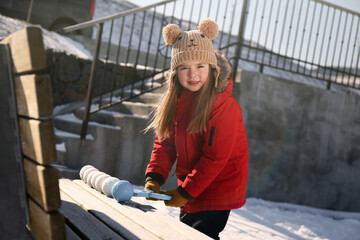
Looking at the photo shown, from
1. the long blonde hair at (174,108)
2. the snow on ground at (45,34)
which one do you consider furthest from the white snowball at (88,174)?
the snow on ground at (45,34)

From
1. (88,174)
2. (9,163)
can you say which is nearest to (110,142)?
(88,174)

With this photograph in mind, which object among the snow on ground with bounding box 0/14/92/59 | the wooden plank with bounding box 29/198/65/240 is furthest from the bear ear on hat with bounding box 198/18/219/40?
the snow on ground with bounding box 0/14/92/59

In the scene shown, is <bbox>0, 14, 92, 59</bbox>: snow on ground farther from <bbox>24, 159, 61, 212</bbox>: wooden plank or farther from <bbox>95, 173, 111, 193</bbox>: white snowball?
<bbox>24, 159, 61, 212</bbox>: wooden plank

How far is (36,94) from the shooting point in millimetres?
681

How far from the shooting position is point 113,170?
3.99 m

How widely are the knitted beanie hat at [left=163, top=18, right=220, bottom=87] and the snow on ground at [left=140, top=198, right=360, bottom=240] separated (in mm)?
1611

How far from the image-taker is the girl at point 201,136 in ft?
5.02

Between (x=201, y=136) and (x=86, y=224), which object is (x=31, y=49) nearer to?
(x=86, y=224)

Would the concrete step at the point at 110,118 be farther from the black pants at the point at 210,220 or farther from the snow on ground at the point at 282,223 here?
the black pants at the point at 210,220

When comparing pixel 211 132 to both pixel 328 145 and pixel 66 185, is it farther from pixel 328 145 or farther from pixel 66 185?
pixel 328 145

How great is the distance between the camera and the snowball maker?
4.85 feet

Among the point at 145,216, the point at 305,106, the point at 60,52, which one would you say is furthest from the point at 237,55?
the point at 145,216

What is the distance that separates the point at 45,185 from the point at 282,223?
320 centimetres

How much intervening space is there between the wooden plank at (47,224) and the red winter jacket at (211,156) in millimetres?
779
